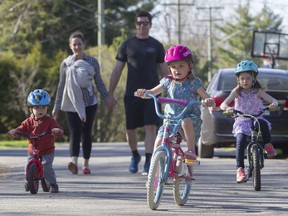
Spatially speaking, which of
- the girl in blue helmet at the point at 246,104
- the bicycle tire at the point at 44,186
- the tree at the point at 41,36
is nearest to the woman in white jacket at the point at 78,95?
the bicycle tire at the point at 44,186

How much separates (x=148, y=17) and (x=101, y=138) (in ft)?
82.9

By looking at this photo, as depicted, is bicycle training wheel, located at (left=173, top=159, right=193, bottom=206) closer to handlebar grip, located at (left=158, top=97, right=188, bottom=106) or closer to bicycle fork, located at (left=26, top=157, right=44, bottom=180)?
handlebar grip, located at (left=158, top=97, right=188, bottom=106)

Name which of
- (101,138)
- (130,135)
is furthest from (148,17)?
(101,138)

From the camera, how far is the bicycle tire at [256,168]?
1123 cm

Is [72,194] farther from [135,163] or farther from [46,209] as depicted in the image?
[135,163]

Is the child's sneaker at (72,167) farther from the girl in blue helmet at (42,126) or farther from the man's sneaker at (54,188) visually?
the man's sneaker at (54,188)

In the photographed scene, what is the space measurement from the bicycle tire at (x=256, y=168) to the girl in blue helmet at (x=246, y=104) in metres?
0.36

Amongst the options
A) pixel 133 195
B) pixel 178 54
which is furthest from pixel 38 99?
pixel 178 54

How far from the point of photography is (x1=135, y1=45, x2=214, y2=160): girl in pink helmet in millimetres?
10078

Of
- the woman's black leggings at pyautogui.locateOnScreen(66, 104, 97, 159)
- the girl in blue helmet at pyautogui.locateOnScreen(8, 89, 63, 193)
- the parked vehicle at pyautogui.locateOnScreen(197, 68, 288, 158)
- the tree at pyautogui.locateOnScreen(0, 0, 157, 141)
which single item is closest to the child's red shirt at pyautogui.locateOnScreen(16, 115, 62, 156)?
the girl in blue helmet at pyautogui.locateOnScreen(8, 89, 63, 193)

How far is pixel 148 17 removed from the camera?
13602 mm

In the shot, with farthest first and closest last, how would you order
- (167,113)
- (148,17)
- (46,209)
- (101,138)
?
(101,138) < (148,17) < (167,113) < (46,209)

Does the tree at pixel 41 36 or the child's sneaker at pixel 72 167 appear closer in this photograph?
the child's sneaker at pixel 72 167

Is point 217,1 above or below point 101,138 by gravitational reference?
above
